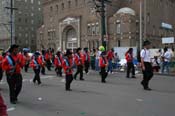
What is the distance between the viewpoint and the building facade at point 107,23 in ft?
170

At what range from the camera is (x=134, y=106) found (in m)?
8.27

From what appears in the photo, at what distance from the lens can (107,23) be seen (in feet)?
179

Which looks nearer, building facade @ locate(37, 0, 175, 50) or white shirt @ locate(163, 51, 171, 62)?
white shirt @ locate(163, 51, 171, 62)

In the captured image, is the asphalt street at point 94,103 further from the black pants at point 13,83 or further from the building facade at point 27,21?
the building facade at point 27,21

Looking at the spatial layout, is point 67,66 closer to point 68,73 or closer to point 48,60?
point 68,73

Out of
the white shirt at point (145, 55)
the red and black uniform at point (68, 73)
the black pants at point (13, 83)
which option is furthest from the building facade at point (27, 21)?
the black pants at point (13, 83)

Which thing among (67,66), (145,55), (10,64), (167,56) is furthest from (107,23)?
(10,64)

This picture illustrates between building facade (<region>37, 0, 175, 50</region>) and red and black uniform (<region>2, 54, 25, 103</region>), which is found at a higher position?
building facade (<region>37, 0, 175, 50</region>)

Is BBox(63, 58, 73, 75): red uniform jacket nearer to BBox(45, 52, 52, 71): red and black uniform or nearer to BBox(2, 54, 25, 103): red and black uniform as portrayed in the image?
BBox(2, 54, 25, 103): red and black uniform

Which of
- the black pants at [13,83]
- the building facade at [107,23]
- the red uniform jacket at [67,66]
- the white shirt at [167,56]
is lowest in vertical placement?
the black pants at [13,83]

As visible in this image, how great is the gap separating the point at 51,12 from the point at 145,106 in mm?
60908

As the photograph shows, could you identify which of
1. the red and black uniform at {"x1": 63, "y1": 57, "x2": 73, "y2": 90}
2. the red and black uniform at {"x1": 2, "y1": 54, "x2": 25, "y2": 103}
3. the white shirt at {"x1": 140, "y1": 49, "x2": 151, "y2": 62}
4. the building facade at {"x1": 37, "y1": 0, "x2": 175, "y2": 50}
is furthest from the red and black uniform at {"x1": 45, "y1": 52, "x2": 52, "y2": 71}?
the building facade at {"x1": 37, "y1": 0, "x2": 175, "y2": 50}

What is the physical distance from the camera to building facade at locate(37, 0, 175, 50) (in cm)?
5195

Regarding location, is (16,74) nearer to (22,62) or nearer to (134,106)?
(22,62)
